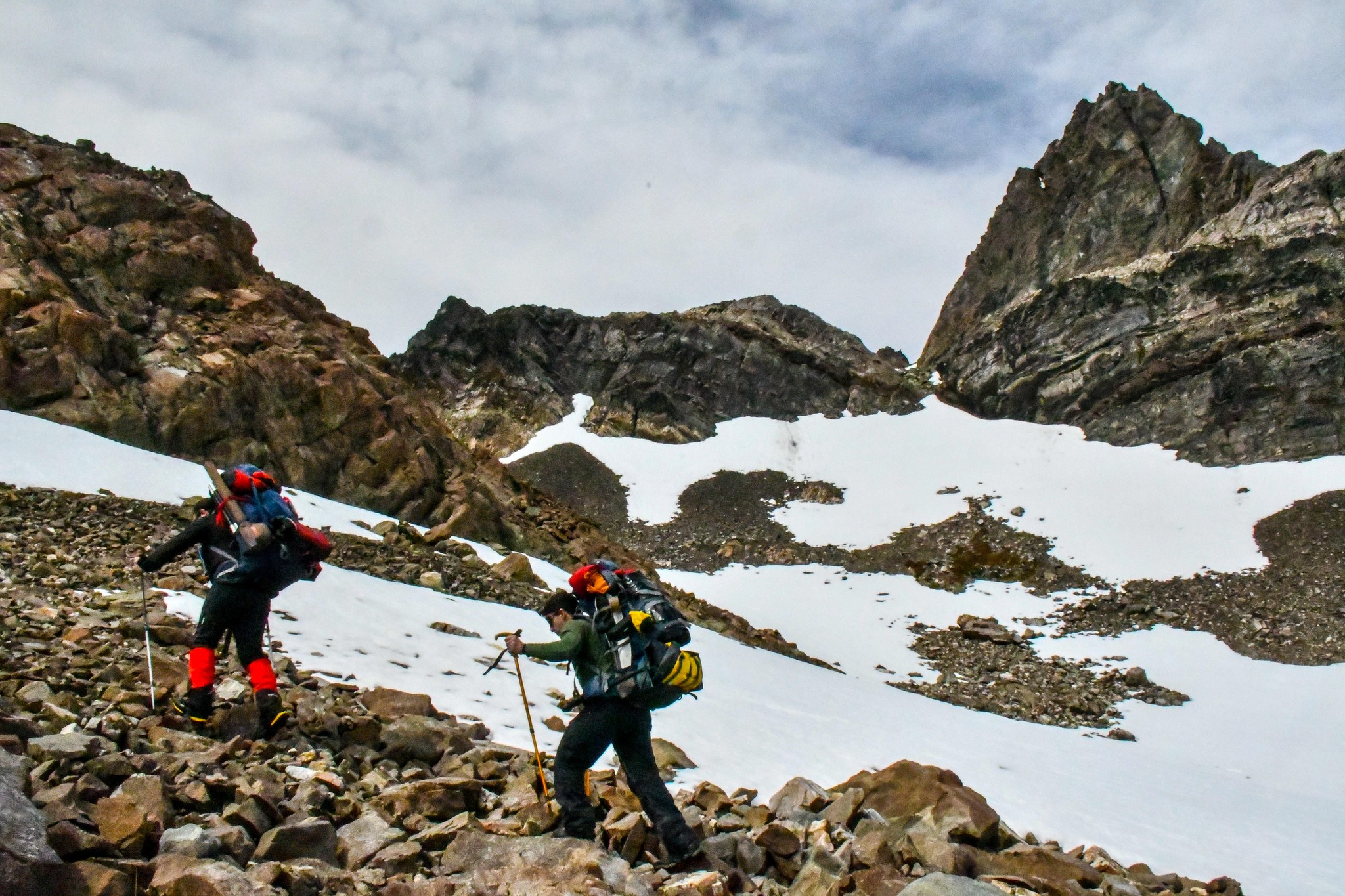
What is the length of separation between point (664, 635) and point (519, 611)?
11.3m

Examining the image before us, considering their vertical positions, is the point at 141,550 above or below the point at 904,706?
above

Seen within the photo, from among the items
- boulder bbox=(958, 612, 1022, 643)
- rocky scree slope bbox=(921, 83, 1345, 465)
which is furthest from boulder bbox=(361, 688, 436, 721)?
rocky scree slope bbox=(921, 83, 1345, 465)

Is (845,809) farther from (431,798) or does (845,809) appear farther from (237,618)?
(237,618)

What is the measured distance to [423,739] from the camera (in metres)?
7.04

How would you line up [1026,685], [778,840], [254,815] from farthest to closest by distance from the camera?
[1026,685] → [778,840] → [254,815]

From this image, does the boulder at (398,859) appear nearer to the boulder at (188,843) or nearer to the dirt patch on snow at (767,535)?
the boulder at (188,843)

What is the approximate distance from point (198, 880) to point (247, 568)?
11.7 ft

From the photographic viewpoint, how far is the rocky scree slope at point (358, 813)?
4.25 metres

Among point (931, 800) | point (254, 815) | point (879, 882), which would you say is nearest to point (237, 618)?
point (254, 815)

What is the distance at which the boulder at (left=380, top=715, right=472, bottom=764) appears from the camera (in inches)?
273

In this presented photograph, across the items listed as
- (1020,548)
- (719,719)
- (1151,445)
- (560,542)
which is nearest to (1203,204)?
(1151,445)

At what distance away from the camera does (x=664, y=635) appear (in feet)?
20.0

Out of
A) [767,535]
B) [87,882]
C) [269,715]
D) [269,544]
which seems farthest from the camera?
[767,535]

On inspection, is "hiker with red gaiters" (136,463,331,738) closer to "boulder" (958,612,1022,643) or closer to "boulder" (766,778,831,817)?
"boulder" (766,778,831,817)
